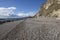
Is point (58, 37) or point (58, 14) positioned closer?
point (58, 37)

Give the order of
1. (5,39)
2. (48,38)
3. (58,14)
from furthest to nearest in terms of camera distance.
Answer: (58,14)
(48,38)
(5,39)

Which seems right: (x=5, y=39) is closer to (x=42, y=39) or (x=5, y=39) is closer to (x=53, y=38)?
(x=42, y=39)

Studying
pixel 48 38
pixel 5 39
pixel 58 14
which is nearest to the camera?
pixel 5 39

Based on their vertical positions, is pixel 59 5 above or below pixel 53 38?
above

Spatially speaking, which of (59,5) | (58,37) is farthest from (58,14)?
(58,37)

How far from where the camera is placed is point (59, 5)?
145 feet

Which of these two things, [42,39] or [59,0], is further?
[59,0]

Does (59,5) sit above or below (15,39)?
above

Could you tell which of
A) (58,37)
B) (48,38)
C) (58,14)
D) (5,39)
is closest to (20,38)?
(5,39)

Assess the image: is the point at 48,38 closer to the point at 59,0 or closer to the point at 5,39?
the point at 5,39

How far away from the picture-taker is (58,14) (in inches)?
1654

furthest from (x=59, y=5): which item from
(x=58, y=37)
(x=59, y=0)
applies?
(x=58, y=37)

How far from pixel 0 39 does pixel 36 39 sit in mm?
2362

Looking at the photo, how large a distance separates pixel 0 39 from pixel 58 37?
405 centimetres
